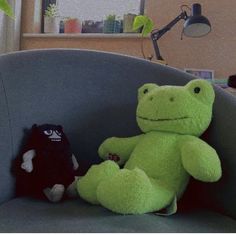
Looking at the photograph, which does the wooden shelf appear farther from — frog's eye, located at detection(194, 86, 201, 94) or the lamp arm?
frog's eye, located at detection(194, 86, 201, 94)

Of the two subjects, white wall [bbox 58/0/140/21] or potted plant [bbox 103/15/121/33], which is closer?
potted plant [bbox 103/15/121/33]

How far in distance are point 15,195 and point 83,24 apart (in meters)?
1.76

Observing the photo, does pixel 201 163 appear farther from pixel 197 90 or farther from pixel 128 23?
pixel 128 23

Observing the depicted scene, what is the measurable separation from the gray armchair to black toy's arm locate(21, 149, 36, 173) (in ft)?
0.10

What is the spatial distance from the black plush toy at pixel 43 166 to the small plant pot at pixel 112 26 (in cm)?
145

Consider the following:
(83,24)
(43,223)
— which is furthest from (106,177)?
(83,24)

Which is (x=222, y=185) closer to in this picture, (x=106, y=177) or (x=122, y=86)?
(x=106, y=177)

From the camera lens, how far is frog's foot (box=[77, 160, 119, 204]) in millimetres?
792

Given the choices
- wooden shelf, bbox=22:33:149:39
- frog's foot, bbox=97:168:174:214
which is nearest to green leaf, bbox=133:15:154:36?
wooden shelf, bbox=22:33:149:39

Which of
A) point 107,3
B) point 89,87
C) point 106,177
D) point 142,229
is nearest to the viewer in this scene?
point 142,229

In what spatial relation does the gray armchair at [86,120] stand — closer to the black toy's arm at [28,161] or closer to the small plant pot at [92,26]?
the black toy's arm at [28,161]

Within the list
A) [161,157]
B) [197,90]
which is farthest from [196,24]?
[161,157]

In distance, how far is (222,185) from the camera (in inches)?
32.2

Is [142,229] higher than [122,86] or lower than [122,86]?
lower
